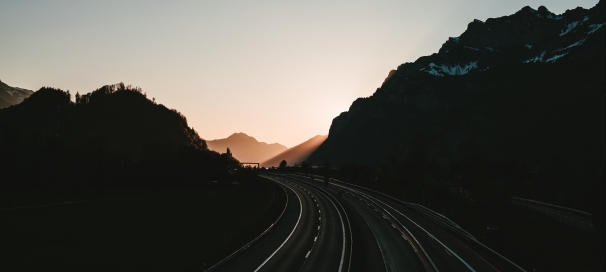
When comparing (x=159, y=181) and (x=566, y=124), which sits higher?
(x=566, y=124)

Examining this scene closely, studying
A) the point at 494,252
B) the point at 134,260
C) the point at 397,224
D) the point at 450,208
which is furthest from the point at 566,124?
the point at 134,260

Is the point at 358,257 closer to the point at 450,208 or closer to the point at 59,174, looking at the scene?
the point at 450,208

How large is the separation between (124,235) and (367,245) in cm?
2692

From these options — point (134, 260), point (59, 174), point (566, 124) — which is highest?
point (566, 124)

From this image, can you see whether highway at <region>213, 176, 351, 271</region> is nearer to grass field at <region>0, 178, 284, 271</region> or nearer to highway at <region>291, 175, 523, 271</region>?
grass field at <region>0, 178, 284, 271</region>

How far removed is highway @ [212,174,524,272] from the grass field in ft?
10.4

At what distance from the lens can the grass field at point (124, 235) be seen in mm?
32406

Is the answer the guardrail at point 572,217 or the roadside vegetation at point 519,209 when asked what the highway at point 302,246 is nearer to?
the roadside vegetation at point 519,209

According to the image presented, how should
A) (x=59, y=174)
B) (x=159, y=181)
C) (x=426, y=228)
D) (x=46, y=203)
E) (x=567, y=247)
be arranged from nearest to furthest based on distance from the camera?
(x=567, y=247)
(x=426, y=228)
(x=46, y=203)
(x=59, y=174)
(x=159, y=181)

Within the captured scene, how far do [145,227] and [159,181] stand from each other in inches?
2569

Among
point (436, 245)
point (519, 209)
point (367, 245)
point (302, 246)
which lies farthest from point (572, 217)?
point (302, 246)

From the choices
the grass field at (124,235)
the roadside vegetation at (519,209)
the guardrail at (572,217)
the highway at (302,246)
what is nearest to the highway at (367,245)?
the highway at (302,246)

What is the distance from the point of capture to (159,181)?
370 feet

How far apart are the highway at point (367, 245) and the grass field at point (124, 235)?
3.16 meters
